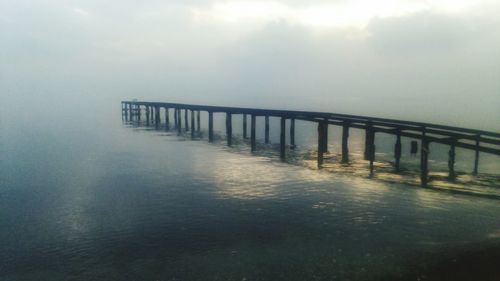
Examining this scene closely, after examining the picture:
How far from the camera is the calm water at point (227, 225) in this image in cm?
1123

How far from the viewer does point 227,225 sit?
14898 millimetres

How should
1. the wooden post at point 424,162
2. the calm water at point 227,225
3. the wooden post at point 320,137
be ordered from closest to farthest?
the calm water at point 227,225 → the wooden post at point 424,162 → the wooden post at point 320,137

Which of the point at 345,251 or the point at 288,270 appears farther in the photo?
the point at 345,251

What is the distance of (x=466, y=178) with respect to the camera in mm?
23672

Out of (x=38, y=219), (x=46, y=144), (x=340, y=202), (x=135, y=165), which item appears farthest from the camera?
(x=46, y=144)

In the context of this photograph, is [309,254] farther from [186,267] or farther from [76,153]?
[76,153]

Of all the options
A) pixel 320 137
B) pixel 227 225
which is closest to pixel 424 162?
pixel 320 137

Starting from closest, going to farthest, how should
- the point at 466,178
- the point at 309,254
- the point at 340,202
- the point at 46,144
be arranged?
the point at 309,254
the point at 340,202
the point at 466,178
the point at 46,144

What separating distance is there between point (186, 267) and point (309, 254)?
375 centimetres

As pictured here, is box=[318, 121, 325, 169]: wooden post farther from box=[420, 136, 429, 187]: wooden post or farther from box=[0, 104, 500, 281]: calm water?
box=[420, 136, 429, 187]: wooden post

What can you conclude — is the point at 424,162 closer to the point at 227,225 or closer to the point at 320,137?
the point at 320,137

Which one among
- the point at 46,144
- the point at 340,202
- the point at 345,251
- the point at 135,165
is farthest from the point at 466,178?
the point at 46,144

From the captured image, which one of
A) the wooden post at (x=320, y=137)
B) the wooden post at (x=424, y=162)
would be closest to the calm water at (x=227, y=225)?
the wooden post at (x=424, y=162)

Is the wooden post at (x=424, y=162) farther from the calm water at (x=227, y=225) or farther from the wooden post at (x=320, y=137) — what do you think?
the wooden post at (x=320, y=137)
